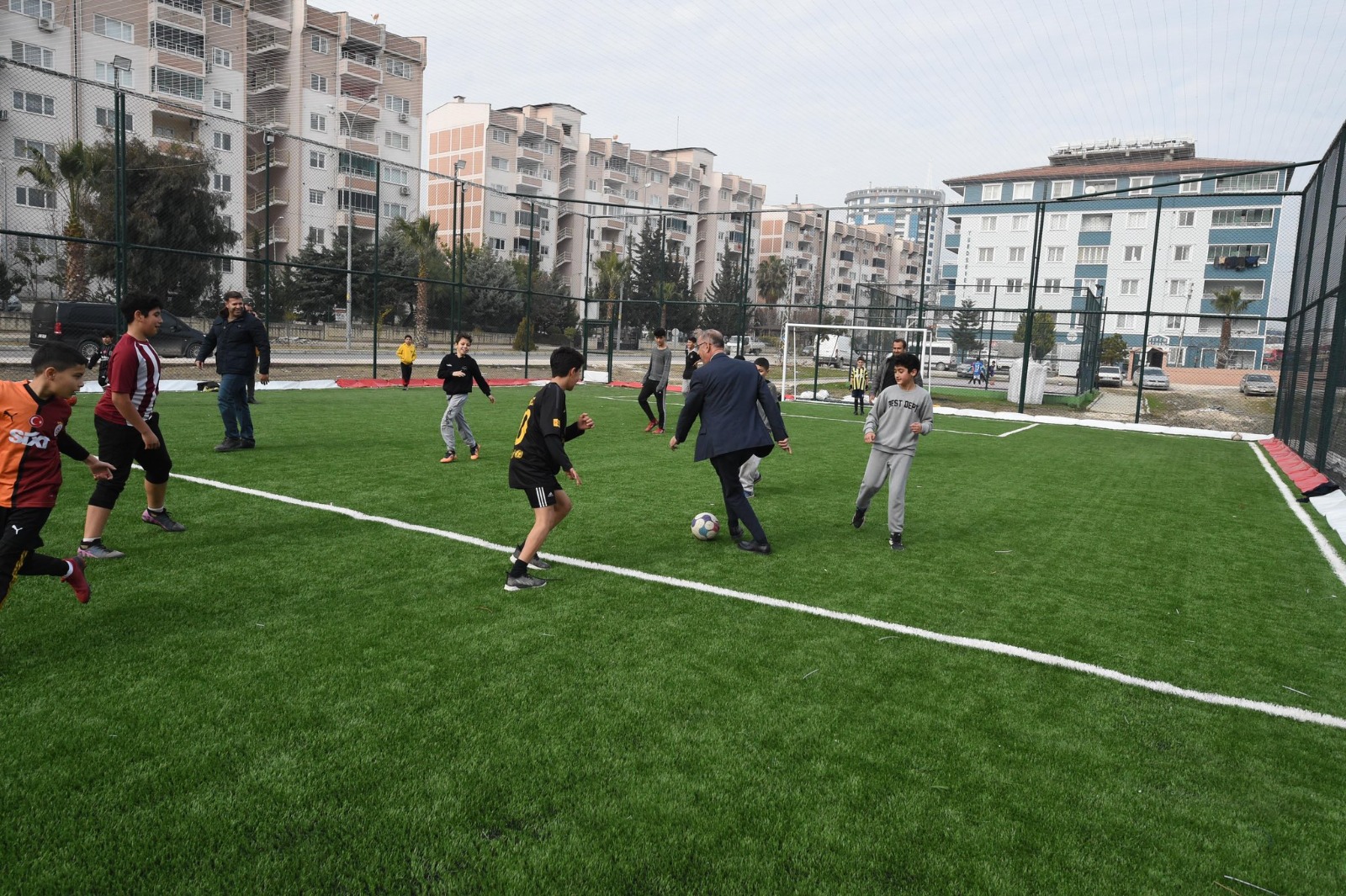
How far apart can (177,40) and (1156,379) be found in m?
55.2

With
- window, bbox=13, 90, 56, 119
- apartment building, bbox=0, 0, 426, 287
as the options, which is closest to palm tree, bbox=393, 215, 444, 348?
apartment building, bbox=0, 0, 426, 287

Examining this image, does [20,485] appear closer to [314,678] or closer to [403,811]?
[314,678]

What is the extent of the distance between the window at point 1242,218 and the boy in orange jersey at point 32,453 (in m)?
28.2

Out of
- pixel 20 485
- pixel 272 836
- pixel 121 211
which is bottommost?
pixel 272 836

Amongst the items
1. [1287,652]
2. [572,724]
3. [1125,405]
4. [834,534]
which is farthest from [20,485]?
[1125,405]

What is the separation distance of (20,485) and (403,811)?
279 cm

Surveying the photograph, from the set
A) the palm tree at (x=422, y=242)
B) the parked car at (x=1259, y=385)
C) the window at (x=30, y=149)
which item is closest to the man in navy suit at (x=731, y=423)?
the parked car at (x=1259, y=385)

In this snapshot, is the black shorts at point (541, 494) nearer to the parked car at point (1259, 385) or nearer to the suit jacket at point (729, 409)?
the suit jacket at point (729, 409)

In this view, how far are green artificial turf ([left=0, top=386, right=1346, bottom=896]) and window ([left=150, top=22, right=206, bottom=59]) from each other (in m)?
51.9

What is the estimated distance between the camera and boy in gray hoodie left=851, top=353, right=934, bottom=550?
292 inches

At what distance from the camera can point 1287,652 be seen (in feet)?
17.0

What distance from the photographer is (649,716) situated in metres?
3.86

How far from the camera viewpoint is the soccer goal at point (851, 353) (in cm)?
2564

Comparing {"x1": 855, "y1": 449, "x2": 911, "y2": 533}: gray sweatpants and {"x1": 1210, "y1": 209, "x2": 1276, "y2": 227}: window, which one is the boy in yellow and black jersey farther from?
{"x1": 1210, "y1": 209, "x2": 1276, "y2": 227}: window
